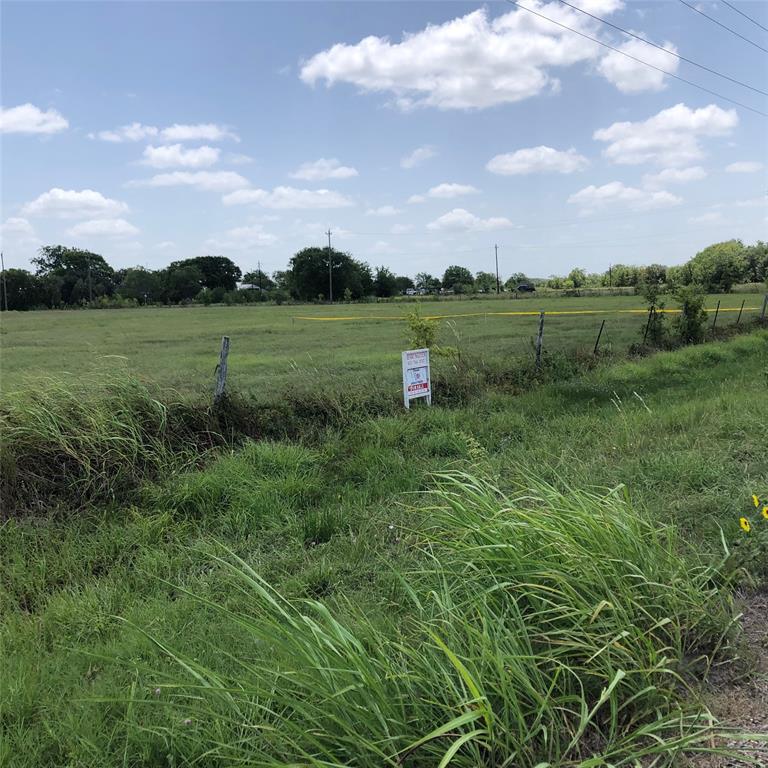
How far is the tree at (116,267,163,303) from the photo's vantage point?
85269mm

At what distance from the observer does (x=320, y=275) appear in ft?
310

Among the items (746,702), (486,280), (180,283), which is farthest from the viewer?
(486,280)

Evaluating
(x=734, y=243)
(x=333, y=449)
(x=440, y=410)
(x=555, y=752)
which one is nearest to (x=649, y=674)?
(x=555, y=752)

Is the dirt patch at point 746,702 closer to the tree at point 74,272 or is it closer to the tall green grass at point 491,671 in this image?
the tall green grass at point 491,671

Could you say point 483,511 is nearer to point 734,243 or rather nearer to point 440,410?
point 440,410

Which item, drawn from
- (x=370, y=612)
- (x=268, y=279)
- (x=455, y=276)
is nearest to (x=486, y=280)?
(x=455, y=276)

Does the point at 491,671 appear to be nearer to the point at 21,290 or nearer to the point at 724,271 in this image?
the point at 21,290

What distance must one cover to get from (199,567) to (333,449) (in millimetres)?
2487

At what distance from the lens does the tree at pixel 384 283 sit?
105125mm

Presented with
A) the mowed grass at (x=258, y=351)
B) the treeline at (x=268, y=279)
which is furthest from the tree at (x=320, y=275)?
the mowed grass at (x=258, y=351)

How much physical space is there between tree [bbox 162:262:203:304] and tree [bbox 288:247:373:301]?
61.0 ft

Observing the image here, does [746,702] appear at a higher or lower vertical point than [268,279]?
lower

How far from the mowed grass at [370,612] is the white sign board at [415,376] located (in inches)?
76.8

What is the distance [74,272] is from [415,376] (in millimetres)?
74860
